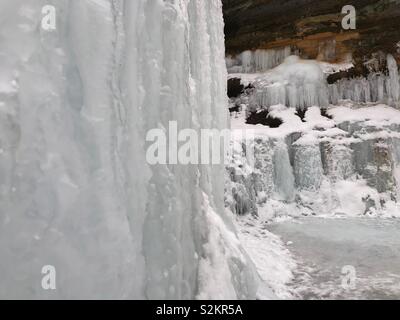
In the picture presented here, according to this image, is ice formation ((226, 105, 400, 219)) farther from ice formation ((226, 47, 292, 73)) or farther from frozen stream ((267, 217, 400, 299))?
ice formation ((226, 47, 292, 73))

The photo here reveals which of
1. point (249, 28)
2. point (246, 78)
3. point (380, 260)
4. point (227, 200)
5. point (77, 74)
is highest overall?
point (249, 28)

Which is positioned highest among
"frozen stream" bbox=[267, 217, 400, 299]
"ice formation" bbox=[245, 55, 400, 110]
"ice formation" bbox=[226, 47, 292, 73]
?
"ice formation" bbox=[226, 47, 292, 73]

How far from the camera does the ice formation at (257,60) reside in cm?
1642

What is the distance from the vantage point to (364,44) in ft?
49.6

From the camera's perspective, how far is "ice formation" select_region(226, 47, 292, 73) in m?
16.4

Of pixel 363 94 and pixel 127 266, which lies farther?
pixel 363 94

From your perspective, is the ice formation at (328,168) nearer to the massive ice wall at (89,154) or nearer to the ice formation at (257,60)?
the ice formation at (257,60)

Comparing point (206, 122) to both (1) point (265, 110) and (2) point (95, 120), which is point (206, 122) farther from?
(1) point (265, 110)

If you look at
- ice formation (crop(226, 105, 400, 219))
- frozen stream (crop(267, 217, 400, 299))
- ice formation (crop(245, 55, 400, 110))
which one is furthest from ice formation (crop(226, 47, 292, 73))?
frozen stream (crop(267, 217, 400, 299))

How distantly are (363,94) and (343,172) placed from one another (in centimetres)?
418

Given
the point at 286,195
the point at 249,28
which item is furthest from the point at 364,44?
the point at 286,195

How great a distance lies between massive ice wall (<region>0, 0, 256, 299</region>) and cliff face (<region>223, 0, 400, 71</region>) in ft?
39.5

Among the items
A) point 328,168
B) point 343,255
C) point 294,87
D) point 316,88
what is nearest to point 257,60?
point 294,87

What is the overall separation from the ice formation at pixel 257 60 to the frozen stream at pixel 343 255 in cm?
821
